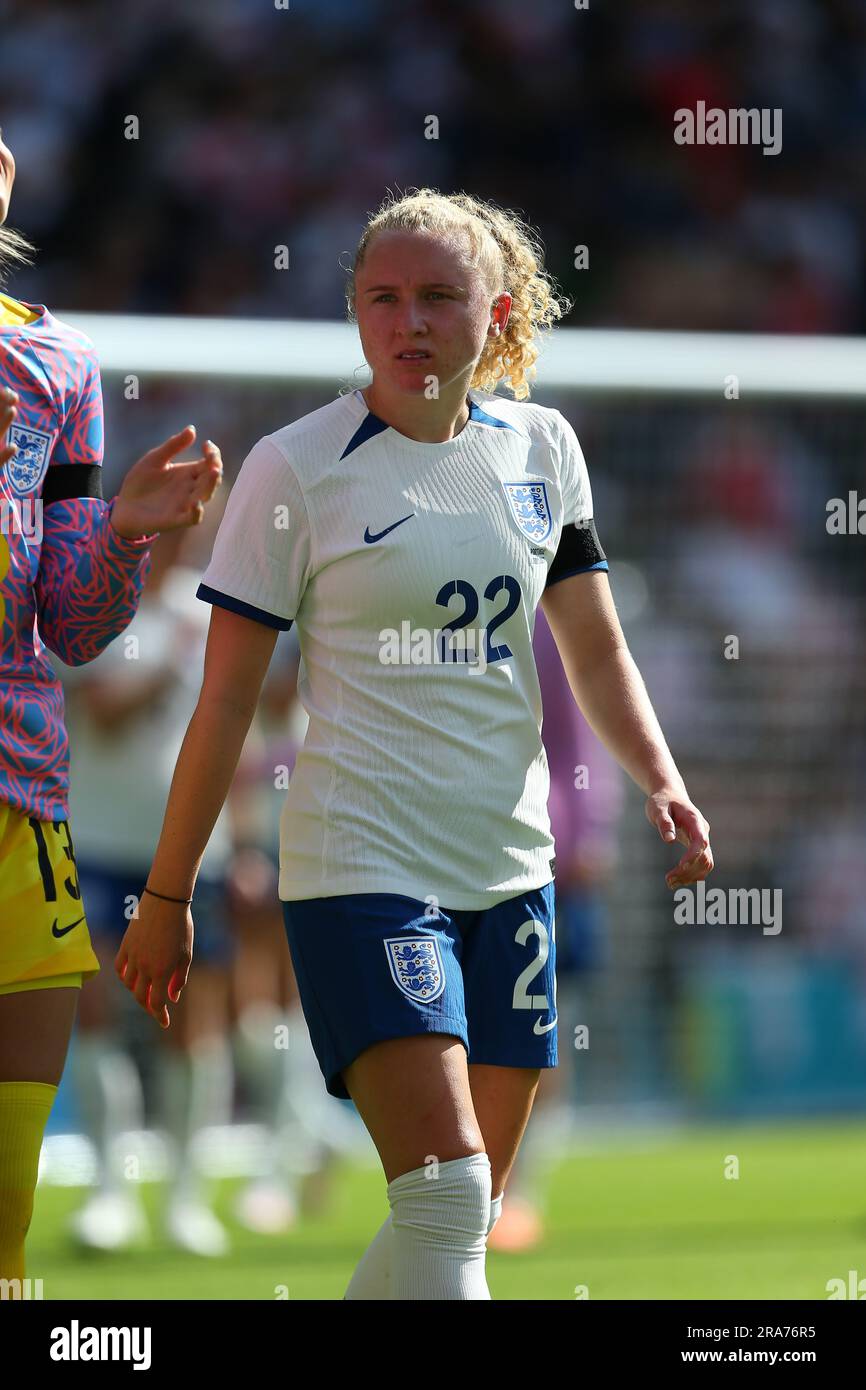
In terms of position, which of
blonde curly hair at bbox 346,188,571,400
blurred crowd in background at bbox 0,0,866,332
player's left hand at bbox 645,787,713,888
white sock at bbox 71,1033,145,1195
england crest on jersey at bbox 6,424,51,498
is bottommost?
white sock at bbox 71,1033,145,1195

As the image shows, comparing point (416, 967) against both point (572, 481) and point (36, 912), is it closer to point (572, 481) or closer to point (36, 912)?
point (36, 912)

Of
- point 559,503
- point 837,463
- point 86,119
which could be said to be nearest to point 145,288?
point 86,119

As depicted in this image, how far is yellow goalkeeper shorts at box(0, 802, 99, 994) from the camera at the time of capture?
262 centimetres

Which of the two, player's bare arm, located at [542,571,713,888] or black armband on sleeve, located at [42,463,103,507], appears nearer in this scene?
black armband on sleeve, located at [42,463,103,507]

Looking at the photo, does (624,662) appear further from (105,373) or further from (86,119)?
(86,119)

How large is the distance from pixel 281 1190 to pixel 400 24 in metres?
8.17

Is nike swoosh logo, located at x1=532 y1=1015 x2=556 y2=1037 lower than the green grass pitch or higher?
higher

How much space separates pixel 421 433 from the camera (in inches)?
118

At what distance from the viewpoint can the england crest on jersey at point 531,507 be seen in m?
3.02

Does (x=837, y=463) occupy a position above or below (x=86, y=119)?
below

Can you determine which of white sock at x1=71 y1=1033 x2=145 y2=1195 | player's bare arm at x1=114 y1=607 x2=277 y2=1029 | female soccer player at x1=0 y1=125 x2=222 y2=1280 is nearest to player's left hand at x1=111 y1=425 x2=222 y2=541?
female soccer player at x1=0 y1=125 x2=222 y2=1280

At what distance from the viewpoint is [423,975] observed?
276 centimetres

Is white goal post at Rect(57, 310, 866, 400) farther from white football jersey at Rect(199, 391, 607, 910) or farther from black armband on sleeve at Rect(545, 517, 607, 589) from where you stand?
white football jersey at Rect(199, 391, 607, 910)

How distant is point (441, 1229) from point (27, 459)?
1239 millimetres
